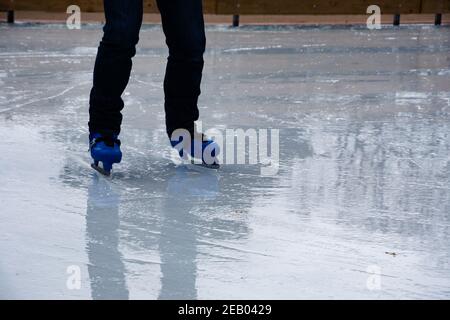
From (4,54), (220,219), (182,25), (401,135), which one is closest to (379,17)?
(4,54)

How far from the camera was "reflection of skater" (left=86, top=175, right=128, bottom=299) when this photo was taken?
300 cm

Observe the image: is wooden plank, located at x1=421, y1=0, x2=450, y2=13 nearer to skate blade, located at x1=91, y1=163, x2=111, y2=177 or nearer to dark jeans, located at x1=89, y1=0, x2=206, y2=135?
dark jeans, located at x1=89, y1=0, x2=206, y2=135

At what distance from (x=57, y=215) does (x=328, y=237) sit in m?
0.88

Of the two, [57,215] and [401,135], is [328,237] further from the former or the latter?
[401,135]

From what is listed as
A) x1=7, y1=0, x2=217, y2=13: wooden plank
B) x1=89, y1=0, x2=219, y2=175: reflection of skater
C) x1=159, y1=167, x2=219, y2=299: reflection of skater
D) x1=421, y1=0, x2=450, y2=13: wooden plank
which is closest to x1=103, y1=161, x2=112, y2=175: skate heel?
x1=89, y1=0, x2=219, y2=175: reflection of skater

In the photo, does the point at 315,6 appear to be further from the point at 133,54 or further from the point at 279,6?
the point at 133,54

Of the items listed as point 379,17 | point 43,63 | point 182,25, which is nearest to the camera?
point 182,25

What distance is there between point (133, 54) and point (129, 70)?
6 centimetres

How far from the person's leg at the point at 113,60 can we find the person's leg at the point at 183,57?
177 millimetres

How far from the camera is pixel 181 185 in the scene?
14.0ft

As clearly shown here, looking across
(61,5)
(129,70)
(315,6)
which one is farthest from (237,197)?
(315,6)

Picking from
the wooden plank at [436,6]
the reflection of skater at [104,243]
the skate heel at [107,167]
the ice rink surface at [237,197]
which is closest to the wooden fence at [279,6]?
the wooden plank at [436,6]

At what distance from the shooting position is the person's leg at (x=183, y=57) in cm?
449

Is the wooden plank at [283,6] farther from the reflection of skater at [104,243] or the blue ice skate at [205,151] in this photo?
the reflection of skater at [104,243]
